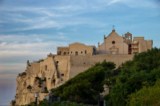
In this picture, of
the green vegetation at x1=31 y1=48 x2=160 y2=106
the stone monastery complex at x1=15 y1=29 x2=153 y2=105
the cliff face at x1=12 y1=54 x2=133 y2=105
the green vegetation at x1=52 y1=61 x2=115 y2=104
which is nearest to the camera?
the green vegetation at x1=31 y1=48 x2=160 y2=106

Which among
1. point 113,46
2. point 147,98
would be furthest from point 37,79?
point 147,98

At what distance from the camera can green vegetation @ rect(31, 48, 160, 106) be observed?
22.0m

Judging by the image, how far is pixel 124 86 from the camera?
83.3ft

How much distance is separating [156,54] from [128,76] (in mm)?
9571

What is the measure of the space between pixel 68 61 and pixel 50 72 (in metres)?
2.40

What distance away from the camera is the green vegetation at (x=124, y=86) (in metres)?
22.0

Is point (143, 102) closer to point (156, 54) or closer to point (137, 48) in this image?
point (156, 54)

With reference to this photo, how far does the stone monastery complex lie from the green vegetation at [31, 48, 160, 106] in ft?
37.5

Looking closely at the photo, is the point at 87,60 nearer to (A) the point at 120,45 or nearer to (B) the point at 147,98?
(A) the point at 120,45

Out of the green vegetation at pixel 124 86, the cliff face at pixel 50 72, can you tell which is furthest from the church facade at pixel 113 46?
the green vegetation at pixel 124 86

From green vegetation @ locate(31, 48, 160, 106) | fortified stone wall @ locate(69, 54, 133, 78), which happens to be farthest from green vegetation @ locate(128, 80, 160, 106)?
fortified stone wall @ locate(69, 54, 133, 78)

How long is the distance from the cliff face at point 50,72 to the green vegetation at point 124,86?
1068 cm

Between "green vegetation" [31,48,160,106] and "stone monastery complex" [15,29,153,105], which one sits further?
"stone monastery complex" [15,29,153,105]

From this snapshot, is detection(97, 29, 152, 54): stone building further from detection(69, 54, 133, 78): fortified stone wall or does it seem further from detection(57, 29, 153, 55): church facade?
detection(69, 54, 133, 78): fortified stone wall
